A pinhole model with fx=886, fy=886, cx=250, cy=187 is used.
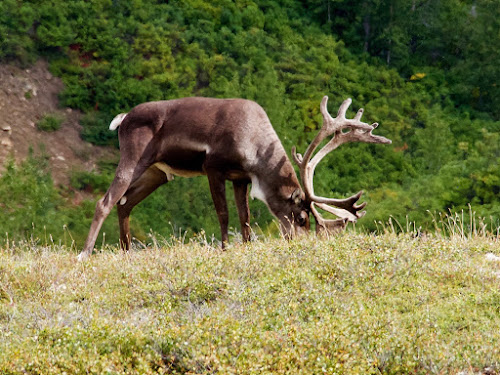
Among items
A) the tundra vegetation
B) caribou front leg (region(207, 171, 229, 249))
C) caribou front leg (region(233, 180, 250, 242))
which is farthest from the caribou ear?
the tundra vegetation

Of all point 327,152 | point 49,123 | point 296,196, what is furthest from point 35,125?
point 327,152

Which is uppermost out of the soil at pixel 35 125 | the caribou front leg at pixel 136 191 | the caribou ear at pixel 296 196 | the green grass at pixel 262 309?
the green grass at pixel 262 309

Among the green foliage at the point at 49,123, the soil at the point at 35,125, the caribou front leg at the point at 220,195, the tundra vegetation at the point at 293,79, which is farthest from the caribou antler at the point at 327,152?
the green foliage at the point at 49,123

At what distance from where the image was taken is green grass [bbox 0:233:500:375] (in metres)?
5.55

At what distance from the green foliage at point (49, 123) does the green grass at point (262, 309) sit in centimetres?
1497

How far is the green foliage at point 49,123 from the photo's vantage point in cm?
2306

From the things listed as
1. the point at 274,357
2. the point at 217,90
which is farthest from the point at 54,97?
the point at 274,357

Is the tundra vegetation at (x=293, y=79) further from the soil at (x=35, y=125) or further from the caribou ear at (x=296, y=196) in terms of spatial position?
the caribou ear at (x=296, y=196)

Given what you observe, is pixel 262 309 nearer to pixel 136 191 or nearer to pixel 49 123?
pixel 136 191

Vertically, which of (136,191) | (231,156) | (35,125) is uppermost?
(231,156)

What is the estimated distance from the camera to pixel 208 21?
2720 cm

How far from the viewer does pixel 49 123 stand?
23.1 m

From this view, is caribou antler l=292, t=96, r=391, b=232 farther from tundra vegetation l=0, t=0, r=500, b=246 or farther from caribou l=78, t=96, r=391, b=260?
tundra vegetation l=0, t=0, r=500, b=246

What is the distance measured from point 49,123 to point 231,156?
1434 cm
